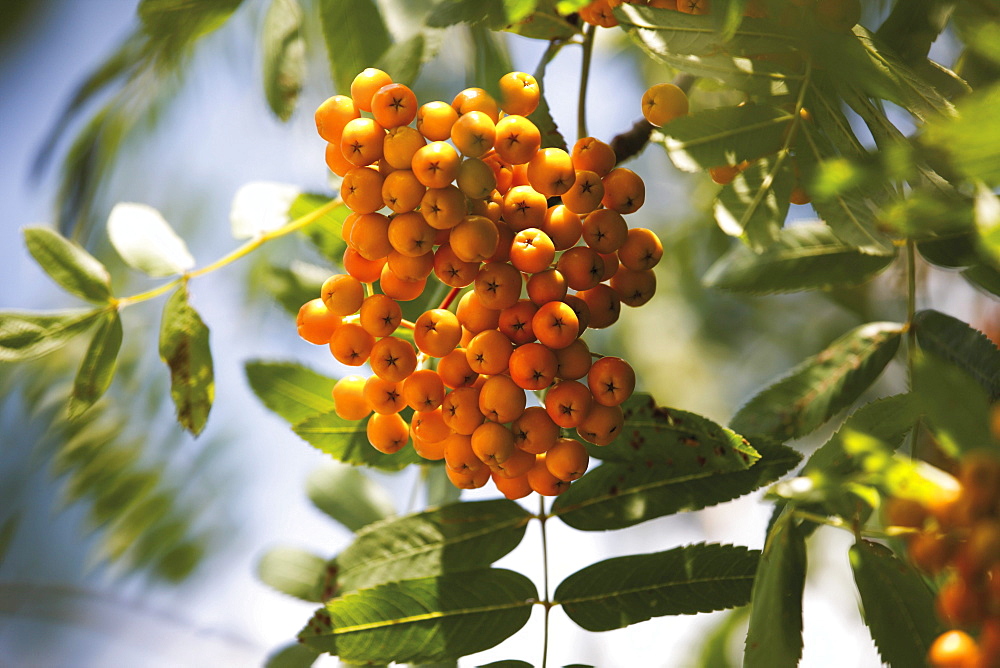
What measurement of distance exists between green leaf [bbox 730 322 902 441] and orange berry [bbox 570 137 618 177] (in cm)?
33

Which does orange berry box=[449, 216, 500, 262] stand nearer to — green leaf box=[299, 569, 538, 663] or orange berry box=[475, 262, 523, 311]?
orange berry box=[475, 262, 523, 311]

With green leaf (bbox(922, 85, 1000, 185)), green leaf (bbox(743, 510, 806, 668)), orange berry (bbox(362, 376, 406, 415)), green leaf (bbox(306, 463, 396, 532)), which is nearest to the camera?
green leaf (bbox(922, 85, 1000, 185))

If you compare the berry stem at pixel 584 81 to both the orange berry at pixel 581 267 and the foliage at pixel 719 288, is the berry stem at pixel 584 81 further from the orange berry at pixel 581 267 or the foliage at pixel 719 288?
the orange berry at pixel 581 267

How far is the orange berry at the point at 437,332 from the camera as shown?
21.6 inches

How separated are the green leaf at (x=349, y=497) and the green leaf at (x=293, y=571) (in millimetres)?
77

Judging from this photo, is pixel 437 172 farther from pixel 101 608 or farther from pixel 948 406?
pixel 101 608

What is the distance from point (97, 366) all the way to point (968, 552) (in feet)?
2.33

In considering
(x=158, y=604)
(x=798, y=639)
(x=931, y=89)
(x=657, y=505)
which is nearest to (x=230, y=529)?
(x=158, y=604)

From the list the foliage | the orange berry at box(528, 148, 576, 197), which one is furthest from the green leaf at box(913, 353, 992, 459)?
the orange berry at box(528, 148, 576, 197)

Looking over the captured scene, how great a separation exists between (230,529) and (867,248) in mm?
1823

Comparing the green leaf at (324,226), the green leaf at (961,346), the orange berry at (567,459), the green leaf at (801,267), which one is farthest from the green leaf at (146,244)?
the green leaf at (961,346)

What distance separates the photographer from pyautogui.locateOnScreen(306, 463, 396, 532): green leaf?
1027mm

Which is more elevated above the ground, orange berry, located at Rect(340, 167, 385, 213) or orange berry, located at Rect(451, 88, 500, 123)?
orange berry, located at Rect(451, 88, 500, 123)

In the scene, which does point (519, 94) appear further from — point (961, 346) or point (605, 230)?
point (961, 346)
